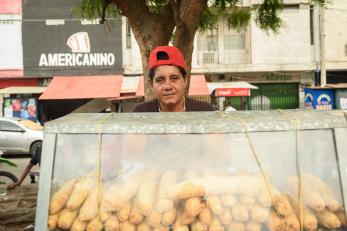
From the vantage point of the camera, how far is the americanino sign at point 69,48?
17812 millimetres

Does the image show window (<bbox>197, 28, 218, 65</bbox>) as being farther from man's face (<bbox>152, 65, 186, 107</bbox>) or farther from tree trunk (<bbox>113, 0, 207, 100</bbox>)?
man's face (<bbox>152, 65, 186, 107</bbox>)

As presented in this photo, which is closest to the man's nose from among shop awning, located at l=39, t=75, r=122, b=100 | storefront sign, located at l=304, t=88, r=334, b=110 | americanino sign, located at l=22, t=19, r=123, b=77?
storefront sign, located at l=304, t=88, r=334, b=110

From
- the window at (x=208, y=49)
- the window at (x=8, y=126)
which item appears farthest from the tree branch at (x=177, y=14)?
the window at (x=208, y=49)

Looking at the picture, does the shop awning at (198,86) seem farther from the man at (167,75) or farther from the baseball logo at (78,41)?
the man at (167,75)

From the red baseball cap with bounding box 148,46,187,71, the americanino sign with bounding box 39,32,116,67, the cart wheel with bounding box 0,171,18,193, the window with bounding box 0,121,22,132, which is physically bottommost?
the cart wheel with bounding box 0,171,18,193

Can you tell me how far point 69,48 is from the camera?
17938 mm

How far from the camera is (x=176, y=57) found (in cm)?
256

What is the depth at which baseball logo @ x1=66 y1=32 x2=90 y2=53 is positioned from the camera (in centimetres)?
1792

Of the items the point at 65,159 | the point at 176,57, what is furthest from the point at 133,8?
the point at 65,159

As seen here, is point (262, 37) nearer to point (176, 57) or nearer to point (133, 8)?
point (133, 8)

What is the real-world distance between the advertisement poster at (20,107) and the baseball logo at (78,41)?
2.65 meters

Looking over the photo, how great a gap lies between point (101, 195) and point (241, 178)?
1.79ft

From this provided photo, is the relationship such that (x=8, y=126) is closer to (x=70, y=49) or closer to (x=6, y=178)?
(x=70, y=49)

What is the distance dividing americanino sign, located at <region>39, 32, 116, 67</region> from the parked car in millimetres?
5165
